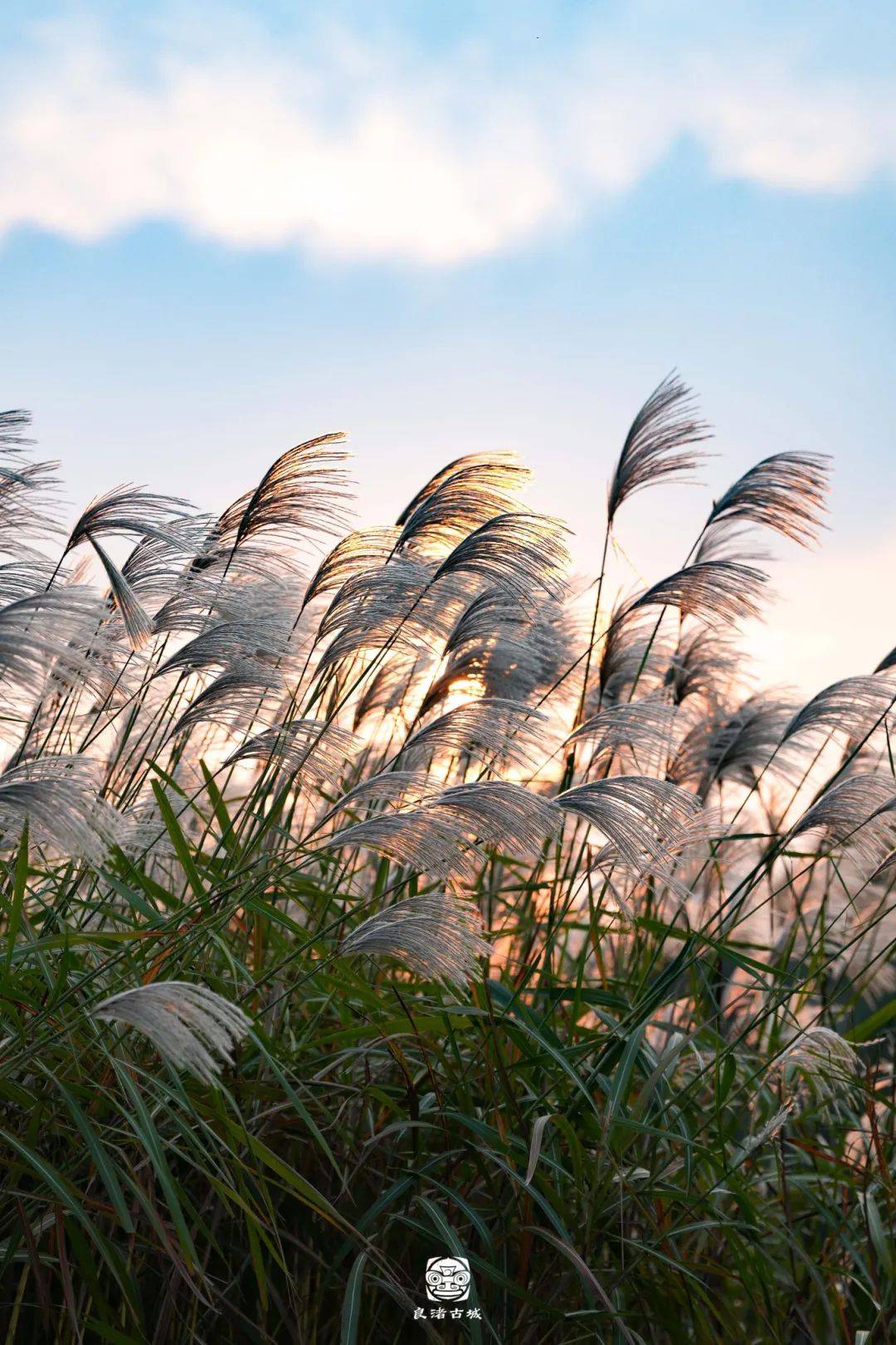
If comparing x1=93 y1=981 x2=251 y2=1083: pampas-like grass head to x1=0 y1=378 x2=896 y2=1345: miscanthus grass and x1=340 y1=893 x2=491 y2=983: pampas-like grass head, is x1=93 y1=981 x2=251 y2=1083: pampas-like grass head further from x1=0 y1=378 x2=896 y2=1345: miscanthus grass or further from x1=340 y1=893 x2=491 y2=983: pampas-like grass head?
x1=340 y1=893 x2=491 y2=983: pampas-like grass head

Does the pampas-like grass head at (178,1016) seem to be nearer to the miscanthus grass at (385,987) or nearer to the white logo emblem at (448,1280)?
the miscanthus grass at (385,987)

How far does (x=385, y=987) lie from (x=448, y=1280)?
0.80 meters

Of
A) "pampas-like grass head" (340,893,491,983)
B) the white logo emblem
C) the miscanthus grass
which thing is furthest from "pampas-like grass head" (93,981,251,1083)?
the white logo emblem

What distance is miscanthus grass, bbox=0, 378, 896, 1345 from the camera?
1921 millimetres

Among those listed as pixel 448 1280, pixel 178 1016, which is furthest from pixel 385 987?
pixel 178 1016

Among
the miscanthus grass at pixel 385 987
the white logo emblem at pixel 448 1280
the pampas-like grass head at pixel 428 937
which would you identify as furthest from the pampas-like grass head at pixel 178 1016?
the white logo emblem at pixel 448 1280

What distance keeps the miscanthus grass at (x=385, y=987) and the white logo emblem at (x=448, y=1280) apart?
0.17 ft

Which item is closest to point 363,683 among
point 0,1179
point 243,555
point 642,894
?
point 243,555

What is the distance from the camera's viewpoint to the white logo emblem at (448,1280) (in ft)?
6.80

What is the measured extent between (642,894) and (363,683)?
1128mm

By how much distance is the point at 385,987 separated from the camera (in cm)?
280

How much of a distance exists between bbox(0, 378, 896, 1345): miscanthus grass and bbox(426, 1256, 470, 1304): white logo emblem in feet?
0.17

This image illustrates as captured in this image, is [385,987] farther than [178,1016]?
Yes

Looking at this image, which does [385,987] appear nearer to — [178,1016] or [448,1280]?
[448,1280]
